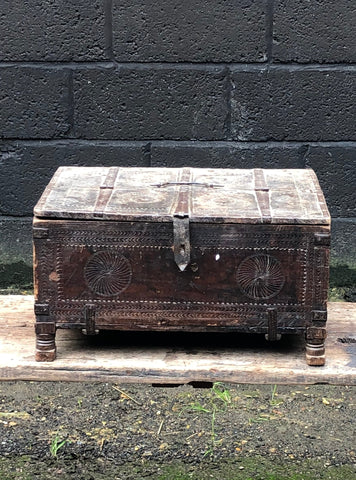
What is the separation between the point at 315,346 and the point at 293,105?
168cm

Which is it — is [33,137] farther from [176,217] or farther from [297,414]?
[297,414]

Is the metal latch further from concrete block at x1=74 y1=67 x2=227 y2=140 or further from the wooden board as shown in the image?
concrete block at x1=74 y1=67 x2=227 y2=140

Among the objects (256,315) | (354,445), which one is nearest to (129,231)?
(256,315)

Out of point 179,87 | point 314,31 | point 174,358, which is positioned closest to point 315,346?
point 174,358

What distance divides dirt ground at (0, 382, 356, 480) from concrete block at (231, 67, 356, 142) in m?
1.75

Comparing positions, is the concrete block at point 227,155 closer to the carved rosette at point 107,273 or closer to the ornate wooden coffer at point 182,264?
the ornate wooden coffer at point 182,264

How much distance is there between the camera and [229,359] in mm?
3525

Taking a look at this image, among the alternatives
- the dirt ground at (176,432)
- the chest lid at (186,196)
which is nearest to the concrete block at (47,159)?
the chest lid at (186,196)

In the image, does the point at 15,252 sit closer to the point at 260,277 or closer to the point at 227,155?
the point at 227,155

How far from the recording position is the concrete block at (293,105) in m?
4.46

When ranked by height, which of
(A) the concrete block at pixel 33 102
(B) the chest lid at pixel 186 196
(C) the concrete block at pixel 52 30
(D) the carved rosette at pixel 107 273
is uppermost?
(C) the concrete block at pixel 52 30

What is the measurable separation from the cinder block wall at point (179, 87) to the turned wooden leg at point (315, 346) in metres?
1.45

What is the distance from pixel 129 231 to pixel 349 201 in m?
1.86

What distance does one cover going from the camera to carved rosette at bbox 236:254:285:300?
3316 mm
